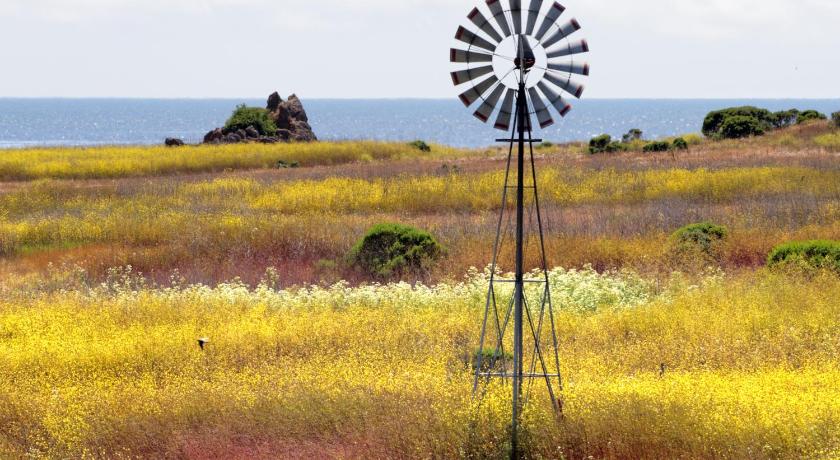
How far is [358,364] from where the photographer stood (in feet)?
37.5

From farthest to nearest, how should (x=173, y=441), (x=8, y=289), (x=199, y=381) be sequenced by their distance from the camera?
1. (x=8, y=289)
2. (x=199, y=381)
3. (x=173, y=441)

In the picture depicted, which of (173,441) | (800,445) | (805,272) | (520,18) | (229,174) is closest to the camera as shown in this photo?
(800,445)

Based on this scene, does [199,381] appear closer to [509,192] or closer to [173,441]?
[173,441]

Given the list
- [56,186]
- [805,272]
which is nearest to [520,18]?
[805,272]

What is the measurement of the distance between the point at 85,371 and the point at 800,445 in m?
8.03

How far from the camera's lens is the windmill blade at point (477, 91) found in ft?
28.6

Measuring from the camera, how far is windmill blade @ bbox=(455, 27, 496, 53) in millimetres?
8594

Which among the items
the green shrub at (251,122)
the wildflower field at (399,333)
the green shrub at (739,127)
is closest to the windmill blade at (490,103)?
the wildflower field at (399,333)

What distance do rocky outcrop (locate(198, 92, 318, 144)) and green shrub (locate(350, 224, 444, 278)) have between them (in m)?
36.8

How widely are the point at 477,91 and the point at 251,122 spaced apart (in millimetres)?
50012

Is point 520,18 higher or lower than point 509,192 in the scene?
higher

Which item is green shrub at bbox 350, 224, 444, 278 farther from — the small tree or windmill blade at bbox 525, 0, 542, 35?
windmill blade at bbox 525, 0, 542, 35

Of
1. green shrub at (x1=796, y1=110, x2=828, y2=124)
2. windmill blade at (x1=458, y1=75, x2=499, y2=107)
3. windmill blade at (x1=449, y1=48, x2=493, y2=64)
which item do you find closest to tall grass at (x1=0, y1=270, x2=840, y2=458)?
windmill blade at (x1=458, y1=75, x2=499, y2=107)

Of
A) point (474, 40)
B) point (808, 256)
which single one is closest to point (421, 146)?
point (808, 256)
